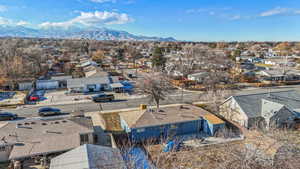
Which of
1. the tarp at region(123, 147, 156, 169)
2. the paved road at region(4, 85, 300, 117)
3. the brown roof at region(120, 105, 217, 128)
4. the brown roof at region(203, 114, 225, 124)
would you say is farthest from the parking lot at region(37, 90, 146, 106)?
the tarp at region(123, 147, 156, 169)

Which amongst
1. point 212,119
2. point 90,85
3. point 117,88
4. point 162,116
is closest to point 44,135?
point 162,116

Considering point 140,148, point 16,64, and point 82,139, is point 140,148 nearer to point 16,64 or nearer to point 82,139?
point 82,139

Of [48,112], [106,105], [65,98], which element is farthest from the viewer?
[65,98]

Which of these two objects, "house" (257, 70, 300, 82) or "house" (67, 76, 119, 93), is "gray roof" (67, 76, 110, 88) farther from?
"house" (257, 70, 300, 82)

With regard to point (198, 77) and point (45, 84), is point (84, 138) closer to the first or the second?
point (45, 84)

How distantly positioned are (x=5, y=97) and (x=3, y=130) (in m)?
19.4

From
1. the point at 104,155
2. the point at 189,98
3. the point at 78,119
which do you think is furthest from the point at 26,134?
A: the point at 189,98

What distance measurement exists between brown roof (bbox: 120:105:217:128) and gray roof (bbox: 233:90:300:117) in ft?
15.4

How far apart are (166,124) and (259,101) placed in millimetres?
12691

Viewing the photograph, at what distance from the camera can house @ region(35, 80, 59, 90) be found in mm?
37672

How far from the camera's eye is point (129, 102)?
29562 millimetres

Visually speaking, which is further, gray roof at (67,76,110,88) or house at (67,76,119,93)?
gray roof at (67,76,110,88)

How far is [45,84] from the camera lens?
124ft

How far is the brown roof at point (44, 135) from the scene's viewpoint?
544 inches
